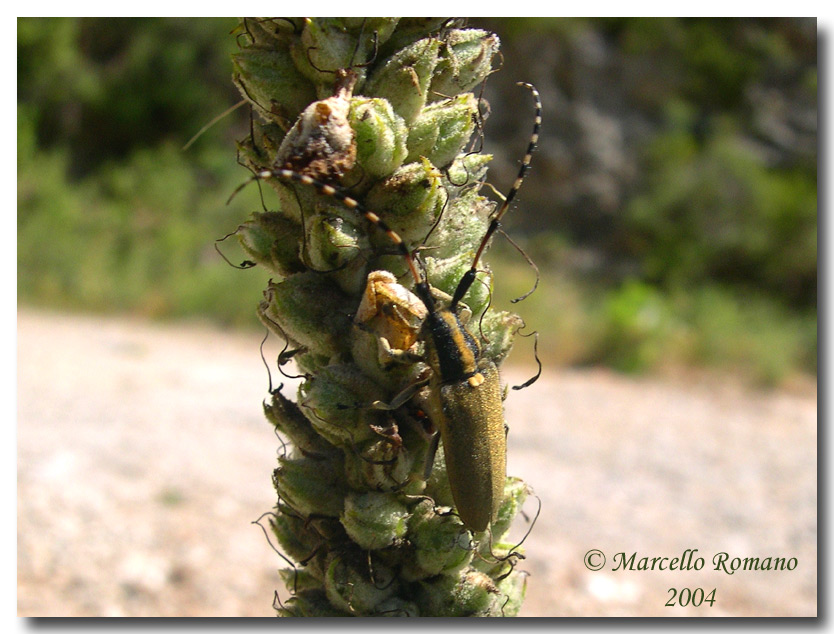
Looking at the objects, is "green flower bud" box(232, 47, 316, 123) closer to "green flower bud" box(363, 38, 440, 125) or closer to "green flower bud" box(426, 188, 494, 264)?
"green flower bud" box(363, 38, 440, 125)

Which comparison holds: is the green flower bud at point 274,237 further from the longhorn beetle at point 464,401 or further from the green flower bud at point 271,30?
the green flower bud at point 271,30

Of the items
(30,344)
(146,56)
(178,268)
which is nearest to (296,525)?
(30,344)

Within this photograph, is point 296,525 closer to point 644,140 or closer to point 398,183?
point 398,183

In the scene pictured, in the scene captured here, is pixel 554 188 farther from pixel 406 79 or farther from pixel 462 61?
pixel 406 79

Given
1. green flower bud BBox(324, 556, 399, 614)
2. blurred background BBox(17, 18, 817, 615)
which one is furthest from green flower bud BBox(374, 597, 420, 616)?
blurred background BBox(17, 18, 817, 615)

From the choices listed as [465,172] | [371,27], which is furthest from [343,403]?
[371,27]
